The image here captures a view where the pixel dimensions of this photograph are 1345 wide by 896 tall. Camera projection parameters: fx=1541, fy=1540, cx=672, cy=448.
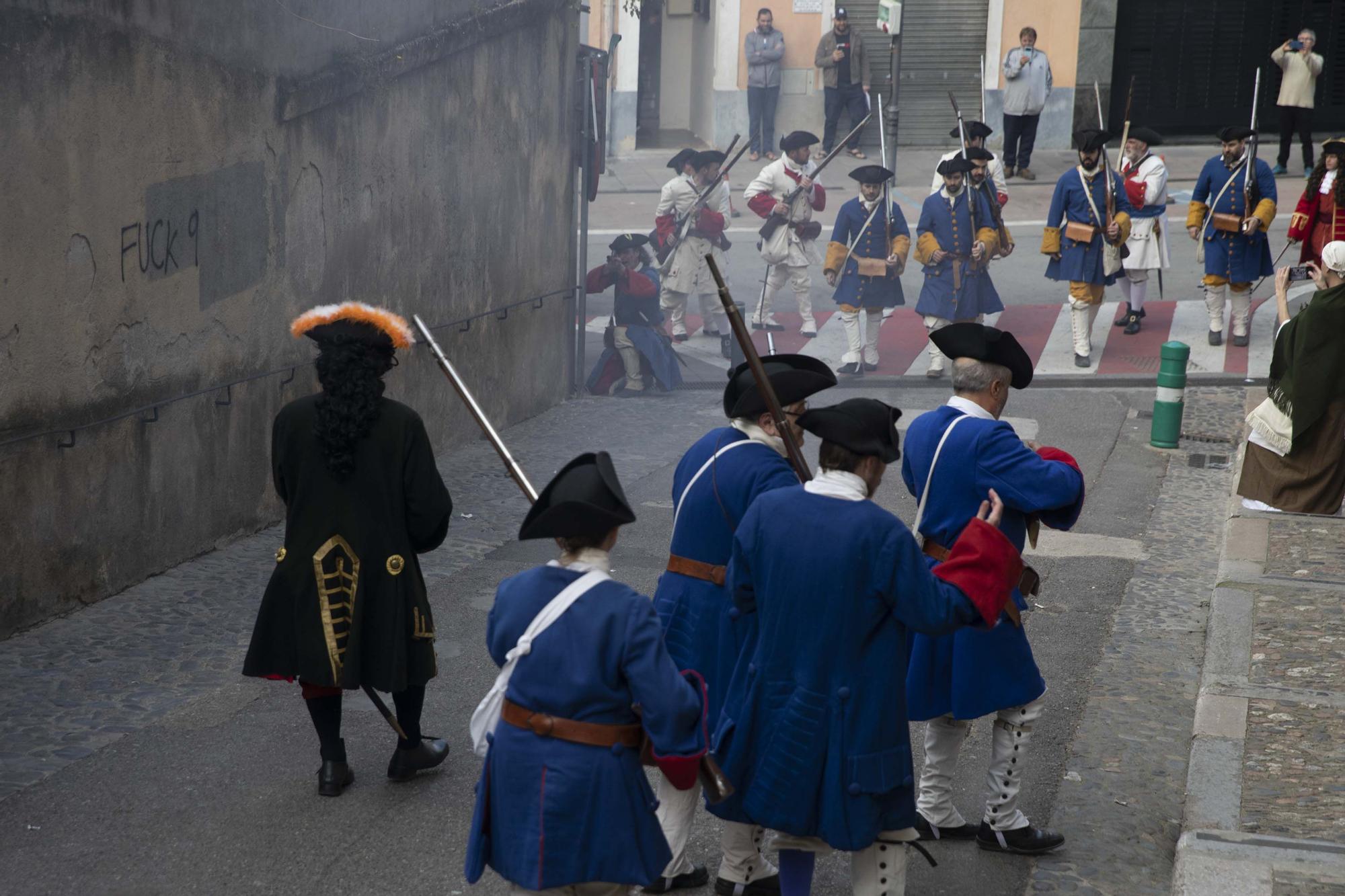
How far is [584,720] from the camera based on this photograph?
12.4 feet

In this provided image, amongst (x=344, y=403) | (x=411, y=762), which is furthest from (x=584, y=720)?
(x=411, y=762)

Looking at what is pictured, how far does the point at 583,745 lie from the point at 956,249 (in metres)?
10.1

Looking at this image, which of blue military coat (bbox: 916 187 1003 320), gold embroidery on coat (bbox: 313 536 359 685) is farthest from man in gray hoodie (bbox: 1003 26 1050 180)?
gold embroidery on coat (bbox: 313 536 359 685)

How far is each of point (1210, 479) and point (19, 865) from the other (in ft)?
26.7

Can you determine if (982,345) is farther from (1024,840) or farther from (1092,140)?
(1092,140)

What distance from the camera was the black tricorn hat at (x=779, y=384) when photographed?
16.1ft

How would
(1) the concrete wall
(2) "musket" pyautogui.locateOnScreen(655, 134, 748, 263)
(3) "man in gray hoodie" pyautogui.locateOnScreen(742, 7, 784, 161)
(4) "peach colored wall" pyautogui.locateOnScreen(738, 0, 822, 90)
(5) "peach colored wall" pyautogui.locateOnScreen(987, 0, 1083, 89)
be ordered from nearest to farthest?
(1) the concrete wall → (2) "musket" pyautogui.locateOnScreen(655, 134, 748, 263) → (3) "man in gray hoodie" pyautogui.locateOnScreen(742, 7, 784, 161) → (5) "peach colored wall" pyautogui.locateOnScreen(987, 0, 1083, 89) → (4) "peach colored wall" pyautogui.locateOnScreen(738, 0, 822, 90)

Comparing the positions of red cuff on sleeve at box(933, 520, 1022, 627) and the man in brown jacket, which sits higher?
the man in brown jacket

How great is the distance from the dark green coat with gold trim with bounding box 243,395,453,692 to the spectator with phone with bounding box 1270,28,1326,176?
1763 cm

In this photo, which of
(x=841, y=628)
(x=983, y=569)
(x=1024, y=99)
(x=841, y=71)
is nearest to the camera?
(x=841, y=628)

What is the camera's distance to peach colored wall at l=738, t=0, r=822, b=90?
2441 cm

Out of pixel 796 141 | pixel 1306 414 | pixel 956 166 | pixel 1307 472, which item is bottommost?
pixel 1307 472

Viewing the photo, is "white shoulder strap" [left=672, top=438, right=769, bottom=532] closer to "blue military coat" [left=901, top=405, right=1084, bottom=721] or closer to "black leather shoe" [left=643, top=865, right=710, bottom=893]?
"blue military coat" [left=901, top=405, right=1084, bottom=721]

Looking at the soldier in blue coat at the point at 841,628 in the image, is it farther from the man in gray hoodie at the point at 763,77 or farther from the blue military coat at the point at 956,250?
the man in gray hoodie at the point at 763,77
